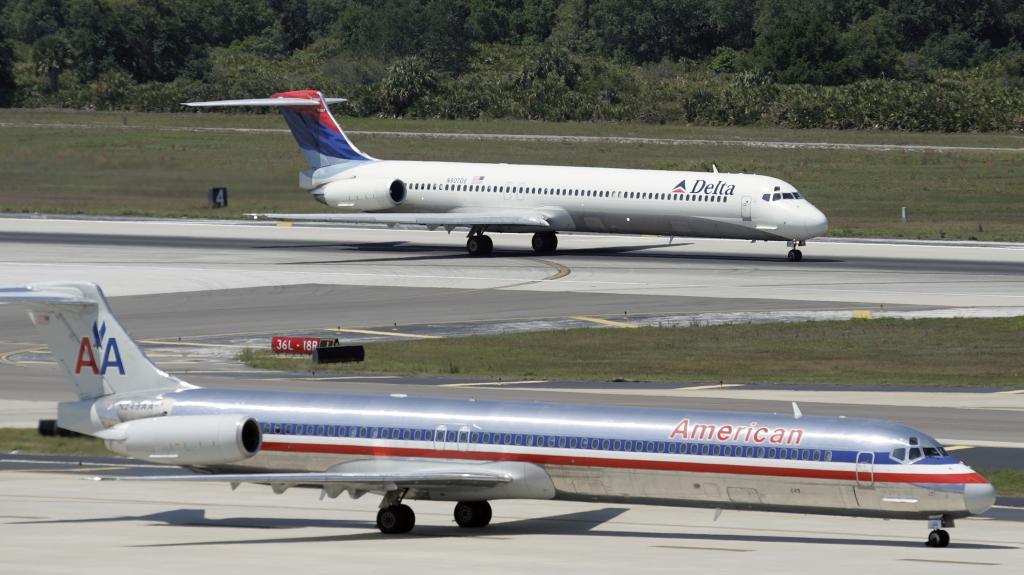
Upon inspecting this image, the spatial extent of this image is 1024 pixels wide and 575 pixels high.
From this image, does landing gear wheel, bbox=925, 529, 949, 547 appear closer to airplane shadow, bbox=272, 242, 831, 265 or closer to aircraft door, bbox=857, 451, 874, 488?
aircraft door, bbox=857, 451, 874, 488

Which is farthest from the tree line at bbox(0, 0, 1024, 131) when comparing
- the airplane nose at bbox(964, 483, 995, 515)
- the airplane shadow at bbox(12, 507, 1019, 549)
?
the airplane nose at bbox(964, 483, 995, 515)

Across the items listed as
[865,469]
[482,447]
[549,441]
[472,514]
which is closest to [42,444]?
[472,514]

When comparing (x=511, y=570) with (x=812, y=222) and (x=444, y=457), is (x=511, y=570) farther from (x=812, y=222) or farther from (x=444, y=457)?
(x=812, y=222)

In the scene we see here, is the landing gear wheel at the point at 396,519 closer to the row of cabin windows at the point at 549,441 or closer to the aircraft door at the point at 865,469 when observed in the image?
the row of cabin windows at the point at 549,441

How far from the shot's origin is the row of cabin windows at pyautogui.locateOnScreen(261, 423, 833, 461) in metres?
28.8

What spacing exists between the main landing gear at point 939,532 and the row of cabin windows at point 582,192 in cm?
4674

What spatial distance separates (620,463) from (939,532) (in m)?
5.38

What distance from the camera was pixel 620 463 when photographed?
1171 inches

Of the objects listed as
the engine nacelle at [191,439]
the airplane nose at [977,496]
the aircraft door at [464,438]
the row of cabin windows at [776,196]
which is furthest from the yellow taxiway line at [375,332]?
the airplane nose at [977,496]

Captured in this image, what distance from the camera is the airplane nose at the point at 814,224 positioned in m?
74.6

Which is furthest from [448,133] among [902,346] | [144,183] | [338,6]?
[902,346]

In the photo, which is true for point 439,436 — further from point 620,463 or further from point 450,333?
point 450,333

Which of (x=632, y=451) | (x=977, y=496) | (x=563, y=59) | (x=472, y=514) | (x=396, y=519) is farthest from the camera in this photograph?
(x=563, y=59)

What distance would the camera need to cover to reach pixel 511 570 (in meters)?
27.1
